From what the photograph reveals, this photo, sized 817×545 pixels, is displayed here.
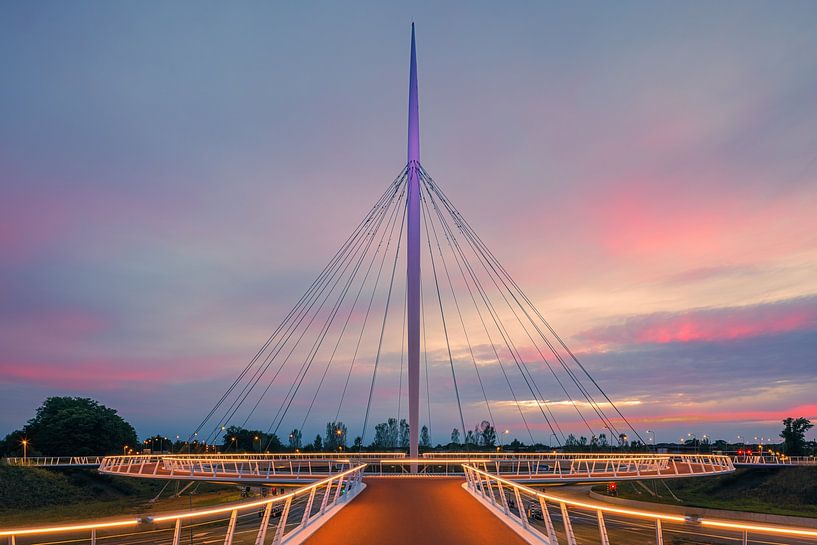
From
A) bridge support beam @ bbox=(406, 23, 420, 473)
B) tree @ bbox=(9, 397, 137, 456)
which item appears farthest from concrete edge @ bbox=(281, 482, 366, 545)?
tree @ bbox=(9, 397, 137, 456)

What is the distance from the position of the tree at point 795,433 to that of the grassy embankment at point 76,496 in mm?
95212

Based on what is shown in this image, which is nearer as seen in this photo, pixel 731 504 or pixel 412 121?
pixel 412 121

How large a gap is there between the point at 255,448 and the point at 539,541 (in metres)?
176

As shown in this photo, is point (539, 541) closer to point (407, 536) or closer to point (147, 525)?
point (407, 536)

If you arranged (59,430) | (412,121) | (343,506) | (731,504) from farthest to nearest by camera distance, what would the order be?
(59,430) < (731,504) < (412,121) < (343,506)

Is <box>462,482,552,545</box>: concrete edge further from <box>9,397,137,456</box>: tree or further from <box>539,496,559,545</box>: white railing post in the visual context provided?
<box>9,397,137,456</box>: tree

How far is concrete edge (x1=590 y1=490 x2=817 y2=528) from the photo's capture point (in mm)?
46875

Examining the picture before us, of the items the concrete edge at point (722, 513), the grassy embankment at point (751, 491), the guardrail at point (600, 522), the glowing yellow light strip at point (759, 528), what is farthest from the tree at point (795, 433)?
the glowing yellow light strip at point (759, 528)

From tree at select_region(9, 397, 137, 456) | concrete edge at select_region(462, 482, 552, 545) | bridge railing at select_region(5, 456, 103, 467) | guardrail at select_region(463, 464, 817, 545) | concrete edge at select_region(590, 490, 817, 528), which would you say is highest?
tree at select_region(9, 397, 137, 456)

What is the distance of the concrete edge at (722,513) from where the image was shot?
46875 millimetres

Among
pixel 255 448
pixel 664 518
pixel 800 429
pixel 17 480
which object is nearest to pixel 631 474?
pixel 664 518

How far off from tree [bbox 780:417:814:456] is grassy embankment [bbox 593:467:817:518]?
41.3m

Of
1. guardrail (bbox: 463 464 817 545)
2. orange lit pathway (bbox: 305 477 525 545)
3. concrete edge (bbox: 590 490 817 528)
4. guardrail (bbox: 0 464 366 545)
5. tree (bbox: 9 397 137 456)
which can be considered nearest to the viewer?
guardrail (bbox: 463 464 817 545)

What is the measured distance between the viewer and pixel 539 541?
11789mm
